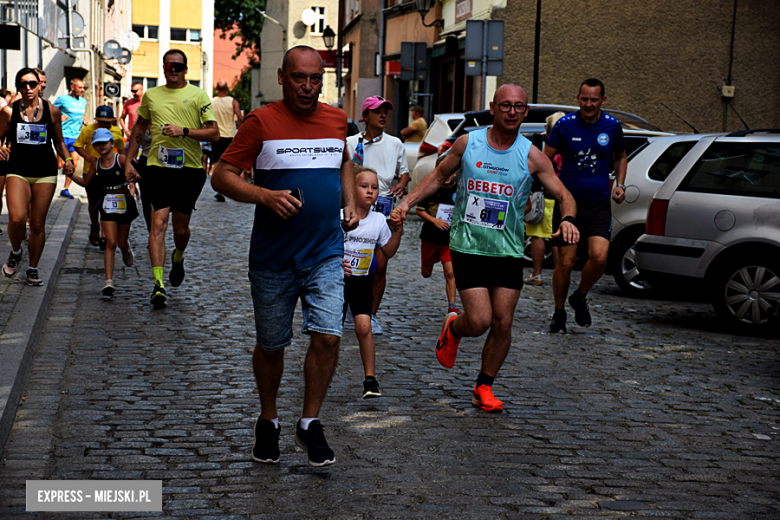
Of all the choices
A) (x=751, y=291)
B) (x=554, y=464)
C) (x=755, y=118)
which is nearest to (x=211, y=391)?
(x=554, y=464)

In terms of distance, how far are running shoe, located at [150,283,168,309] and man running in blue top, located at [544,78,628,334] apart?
315 cm

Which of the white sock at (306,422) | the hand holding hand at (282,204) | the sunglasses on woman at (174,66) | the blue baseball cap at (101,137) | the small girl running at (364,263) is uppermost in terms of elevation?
the sunglasses on woman at (174,66)

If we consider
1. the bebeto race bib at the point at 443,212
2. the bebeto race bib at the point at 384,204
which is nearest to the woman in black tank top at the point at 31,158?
the bebeto race bib at the point at 384,204

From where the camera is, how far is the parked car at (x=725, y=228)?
847cm

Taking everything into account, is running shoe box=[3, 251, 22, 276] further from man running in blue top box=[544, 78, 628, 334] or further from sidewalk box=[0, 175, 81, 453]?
man running in blue top box=[544, 78, 628, 334]

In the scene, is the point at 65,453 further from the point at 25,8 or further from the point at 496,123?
the point at 25,8

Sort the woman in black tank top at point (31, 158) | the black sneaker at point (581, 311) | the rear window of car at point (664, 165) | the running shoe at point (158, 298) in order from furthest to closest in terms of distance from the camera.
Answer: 1. the rear window of car at point (664, 165)
2. the woman in black tank top at point (31, 158)
3. the running shoe at point (158, 298)
4. the black sneaker at point (581, 311)

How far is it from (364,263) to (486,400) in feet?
3.69

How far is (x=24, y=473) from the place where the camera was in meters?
4.63

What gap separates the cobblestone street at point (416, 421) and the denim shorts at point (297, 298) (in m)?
0.61

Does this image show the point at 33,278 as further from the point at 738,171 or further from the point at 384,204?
the point at 738,171

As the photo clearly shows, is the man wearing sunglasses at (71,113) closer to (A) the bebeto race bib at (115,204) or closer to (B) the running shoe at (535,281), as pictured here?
(A) the bebeto race bib at (115,204)

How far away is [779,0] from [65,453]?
71.5 ft

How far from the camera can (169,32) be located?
247ft
